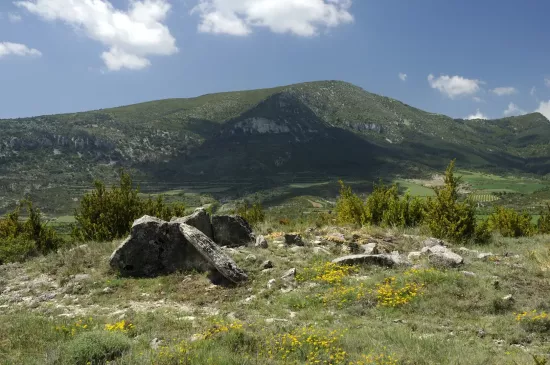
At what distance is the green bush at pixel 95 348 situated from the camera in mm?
5805

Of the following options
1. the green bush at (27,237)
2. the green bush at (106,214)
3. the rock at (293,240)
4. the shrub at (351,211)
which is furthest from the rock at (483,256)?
the green bush at (27,237)

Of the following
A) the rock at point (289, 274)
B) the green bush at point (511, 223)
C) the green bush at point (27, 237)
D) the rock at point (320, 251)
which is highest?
the rock at point (320, 251)

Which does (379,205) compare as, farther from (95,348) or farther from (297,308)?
(95,348)

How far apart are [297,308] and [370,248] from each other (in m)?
5.43

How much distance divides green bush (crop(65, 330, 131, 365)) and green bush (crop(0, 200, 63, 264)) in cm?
1195

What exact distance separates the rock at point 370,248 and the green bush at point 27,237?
14337mm

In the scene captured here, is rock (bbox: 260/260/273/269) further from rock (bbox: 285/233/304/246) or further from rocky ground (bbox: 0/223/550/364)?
rock (bbox: 285/233/304/246)

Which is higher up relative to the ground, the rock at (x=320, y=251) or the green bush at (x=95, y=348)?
the green bush at (x=95, y=348)

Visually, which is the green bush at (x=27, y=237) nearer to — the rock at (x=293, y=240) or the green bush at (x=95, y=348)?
the rock at (x=293, y=240)

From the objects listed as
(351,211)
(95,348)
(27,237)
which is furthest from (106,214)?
(351,211)

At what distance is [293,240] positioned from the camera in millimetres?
14633

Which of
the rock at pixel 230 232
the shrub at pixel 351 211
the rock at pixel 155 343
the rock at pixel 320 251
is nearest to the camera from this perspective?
the rock at pixel 155 343

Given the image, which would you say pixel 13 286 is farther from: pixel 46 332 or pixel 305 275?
pixel 305 275

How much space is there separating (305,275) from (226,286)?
95.9 inches
